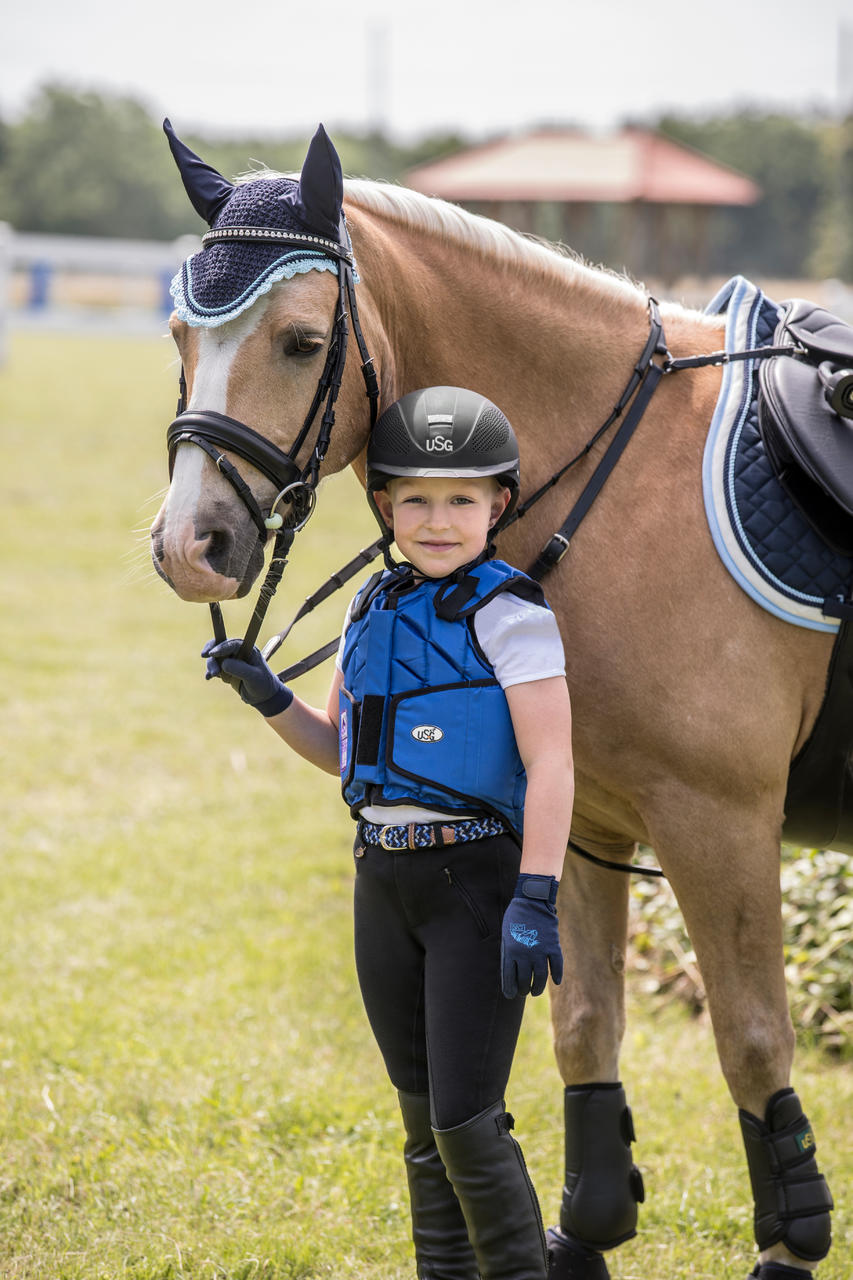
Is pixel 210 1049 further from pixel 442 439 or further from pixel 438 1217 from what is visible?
pixel 442 439

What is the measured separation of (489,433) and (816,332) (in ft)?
2.86

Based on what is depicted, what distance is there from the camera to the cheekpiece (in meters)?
2.04

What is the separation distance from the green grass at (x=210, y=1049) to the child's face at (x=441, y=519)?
72 centimetres

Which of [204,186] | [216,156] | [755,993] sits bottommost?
[755,993]

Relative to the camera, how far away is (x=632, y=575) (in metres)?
2.38

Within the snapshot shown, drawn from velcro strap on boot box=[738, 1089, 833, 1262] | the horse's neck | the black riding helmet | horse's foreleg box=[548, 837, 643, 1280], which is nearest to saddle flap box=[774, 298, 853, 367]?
the horse's neck

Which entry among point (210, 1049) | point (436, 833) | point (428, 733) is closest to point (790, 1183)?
point (436, 833)

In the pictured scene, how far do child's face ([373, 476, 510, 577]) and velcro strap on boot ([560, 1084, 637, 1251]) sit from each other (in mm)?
1343

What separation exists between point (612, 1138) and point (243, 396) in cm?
182

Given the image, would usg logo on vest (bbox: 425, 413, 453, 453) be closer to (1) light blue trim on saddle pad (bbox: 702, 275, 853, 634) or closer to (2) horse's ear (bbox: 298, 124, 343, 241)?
(2) horse's ear (bbox: 298, 124, 343, 241)

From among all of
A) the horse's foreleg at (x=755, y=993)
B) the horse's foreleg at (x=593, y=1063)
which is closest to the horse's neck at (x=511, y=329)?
the horse's foreleg at (x=755, y=993)

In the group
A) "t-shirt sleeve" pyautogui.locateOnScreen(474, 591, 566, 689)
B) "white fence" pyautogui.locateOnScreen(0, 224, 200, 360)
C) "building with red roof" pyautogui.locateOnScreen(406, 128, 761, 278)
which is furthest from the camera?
"white fence" pyautogui.locateOnScreen(0, 224, 200, 360)

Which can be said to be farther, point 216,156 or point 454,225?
point 216,156

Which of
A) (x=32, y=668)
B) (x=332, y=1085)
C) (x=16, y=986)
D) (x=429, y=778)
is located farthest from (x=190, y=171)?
(x=32, y=668)
